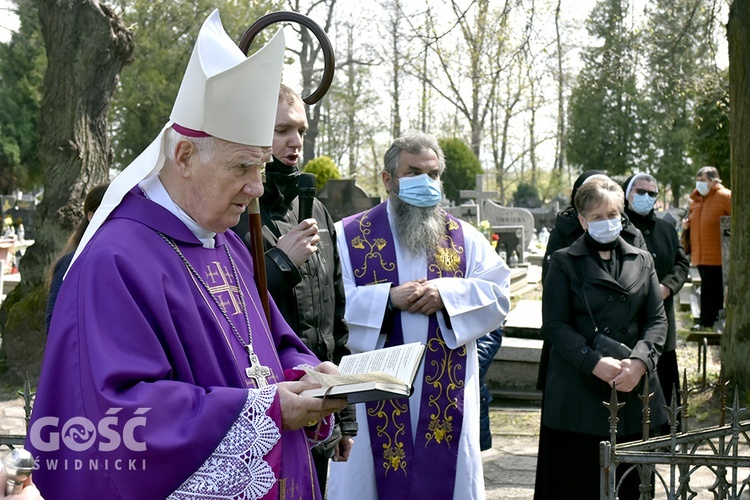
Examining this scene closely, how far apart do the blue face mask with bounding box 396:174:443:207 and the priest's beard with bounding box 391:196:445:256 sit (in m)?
0.07

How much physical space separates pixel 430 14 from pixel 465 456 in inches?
210

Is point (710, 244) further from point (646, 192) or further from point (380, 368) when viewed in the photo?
point (380, 368)

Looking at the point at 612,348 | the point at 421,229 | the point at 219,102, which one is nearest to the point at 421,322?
the point at 421,229

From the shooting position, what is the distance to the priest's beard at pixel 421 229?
14.8 feet

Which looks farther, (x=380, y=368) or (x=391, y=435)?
(x=391, y=435)

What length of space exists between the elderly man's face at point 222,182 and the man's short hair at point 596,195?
2.51m

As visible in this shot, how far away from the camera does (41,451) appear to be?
221 centimetres

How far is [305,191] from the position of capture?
362 cm

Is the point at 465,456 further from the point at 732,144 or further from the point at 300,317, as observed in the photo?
the point at 732,144

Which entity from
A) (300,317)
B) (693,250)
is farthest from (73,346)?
(693,250)

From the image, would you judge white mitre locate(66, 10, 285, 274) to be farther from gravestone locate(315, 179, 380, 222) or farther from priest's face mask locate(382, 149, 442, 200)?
gravestone locate(315, 179, 380, 222)

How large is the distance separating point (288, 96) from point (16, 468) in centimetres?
198

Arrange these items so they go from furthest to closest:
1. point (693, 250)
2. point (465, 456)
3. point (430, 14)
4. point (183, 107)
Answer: point (693, 250) < point (430, 14) < point (465, 456) < point (183, 107)

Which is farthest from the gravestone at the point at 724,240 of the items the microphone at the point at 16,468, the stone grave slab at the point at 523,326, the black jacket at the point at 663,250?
the microphone at the point at 16,468
